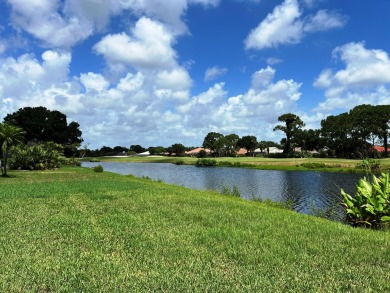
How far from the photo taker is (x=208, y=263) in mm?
7645

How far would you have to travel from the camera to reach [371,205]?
13.9 m

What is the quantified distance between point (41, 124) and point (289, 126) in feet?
282

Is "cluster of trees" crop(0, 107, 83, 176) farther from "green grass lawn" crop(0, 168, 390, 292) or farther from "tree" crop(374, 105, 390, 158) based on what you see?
"tree" crop(374, 105, 390, 158)

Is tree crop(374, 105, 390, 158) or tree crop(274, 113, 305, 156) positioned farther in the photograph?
tree crop(274, 113, 305, 156)

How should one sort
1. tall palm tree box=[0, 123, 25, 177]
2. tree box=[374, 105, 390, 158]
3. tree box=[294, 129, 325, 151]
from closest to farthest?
tall palm tree box=[0, 123, 25, 177]
tree box=[374, 105, 390, 158]
tree box=[294, 129, 325, 151]

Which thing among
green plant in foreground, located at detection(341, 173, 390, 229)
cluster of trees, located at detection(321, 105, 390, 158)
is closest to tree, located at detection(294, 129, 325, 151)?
cluster of trees, located at detection(321, 105, 390, 158)

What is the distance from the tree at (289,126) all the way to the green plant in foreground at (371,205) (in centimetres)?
12120

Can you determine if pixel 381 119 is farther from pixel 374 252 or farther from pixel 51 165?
pixel 374 252

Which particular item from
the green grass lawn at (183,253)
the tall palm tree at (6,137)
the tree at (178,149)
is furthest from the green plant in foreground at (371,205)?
the tree at (178,149)

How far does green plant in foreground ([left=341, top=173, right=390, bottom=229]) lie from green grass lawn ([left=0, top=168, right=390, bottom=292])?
2902 mm

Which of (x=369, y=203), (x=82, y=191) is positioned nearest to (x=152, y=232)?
(x=369, y=203)

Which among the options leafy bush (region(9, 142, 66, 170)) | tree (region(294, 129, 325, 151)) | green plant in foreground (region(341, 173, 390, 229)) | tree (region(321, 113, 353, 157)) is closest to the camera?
green plant in foreground (region(341, 173, 390, 229))

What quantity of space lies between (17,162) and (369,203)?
50146 mm

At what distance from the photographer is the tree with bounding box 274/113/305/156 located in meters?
133
